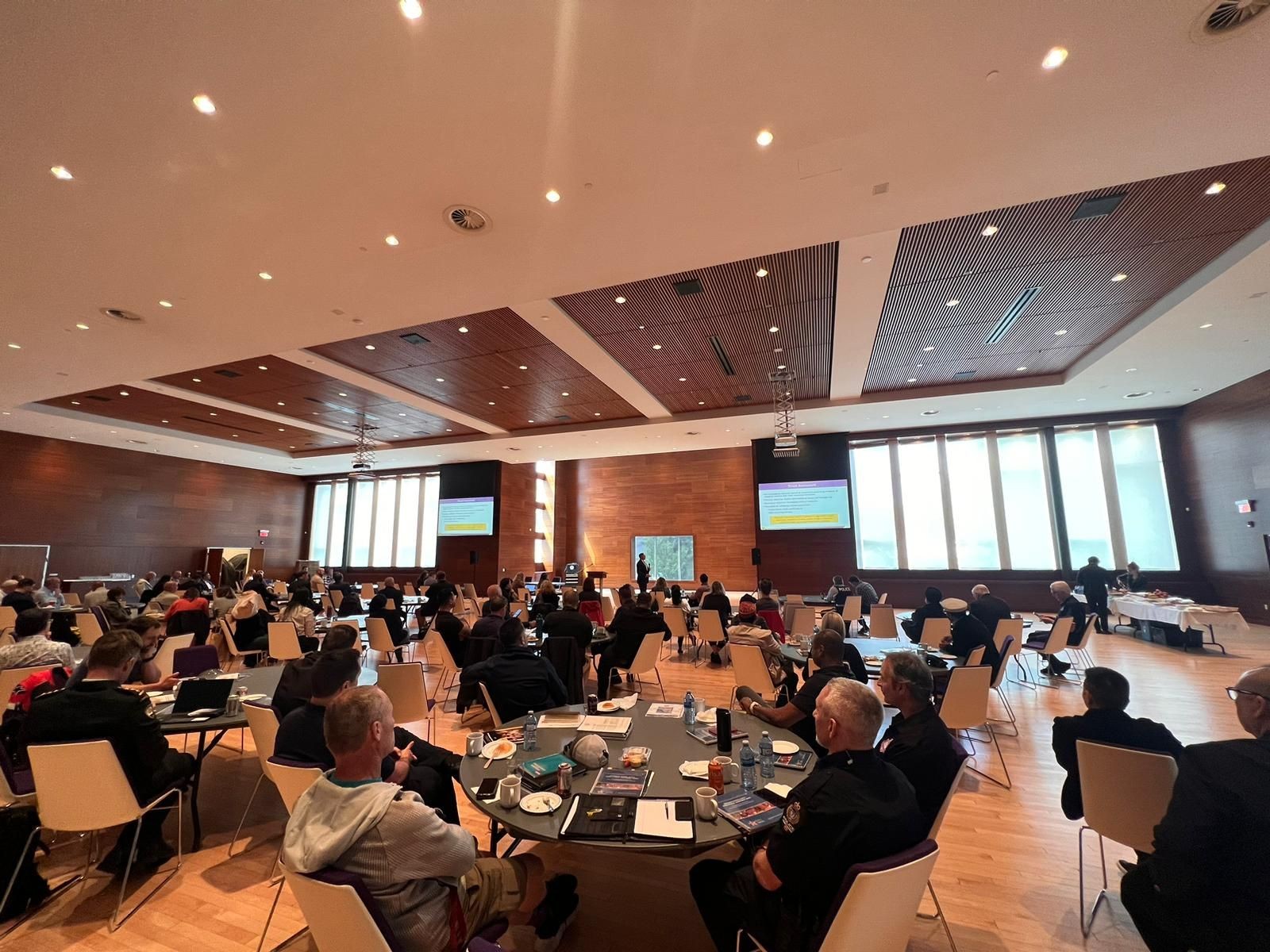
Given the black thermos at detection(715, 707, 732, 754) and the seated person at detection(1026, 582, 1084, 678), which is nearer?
the black thermos at detection(715, 707, 732, 754)

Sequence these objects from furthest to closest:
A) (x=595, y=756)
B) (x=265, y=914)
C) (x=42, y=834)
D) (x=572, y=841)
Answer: (x=42, y=834) < (x=265, y=914) < (x=595, y=756) < (x=572, y=841)

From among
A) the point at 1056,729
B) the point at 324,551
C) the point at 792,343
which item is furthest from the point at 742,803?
the point at 324,551

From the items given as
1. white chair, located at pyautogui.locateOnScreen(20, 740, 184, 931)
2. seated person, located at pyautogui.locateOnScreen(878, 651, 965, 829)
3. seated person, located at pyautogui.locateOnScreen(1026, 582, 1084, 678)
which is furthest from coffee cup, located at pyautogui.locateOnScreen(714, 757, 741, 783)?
seated person, located at pyautogui.locateOnScreen(1026, 582, 1084, 678)

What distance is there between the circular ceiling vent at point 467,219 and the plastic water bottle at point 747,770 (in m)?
4.33

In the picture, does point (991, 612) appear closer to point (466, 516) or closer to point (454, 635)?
point (454, 635)

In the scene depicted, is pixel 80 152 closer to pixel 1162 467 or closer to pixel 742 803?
pixel 742 803

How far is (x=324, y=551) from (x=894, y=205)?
70.0ft

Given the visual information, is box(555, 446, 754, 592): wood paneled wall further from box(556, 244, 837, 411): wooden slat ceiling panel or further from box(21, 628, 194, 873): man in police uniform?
box(21, 628, 194, 873): man in police uniform

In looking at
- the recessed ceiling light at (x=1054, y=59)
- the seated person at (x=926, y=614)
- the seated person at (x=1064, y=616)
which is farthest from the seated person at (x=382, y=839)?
the seated person at (x=1064, y=616)

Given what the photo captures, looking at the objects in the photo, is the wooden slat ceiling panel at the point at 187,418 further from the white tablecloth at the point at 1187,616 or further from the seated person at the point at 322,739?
the white tablecloth at the point at 1187,616

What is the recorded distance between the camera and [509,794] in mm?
2025

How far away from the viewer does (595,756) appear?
2383mm

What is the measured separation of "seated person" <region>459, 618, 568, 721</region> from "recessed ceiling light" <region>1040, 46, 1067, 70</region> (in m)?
4.83

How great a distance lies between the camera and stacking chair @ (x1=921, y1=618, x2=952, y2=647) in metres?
6.25
